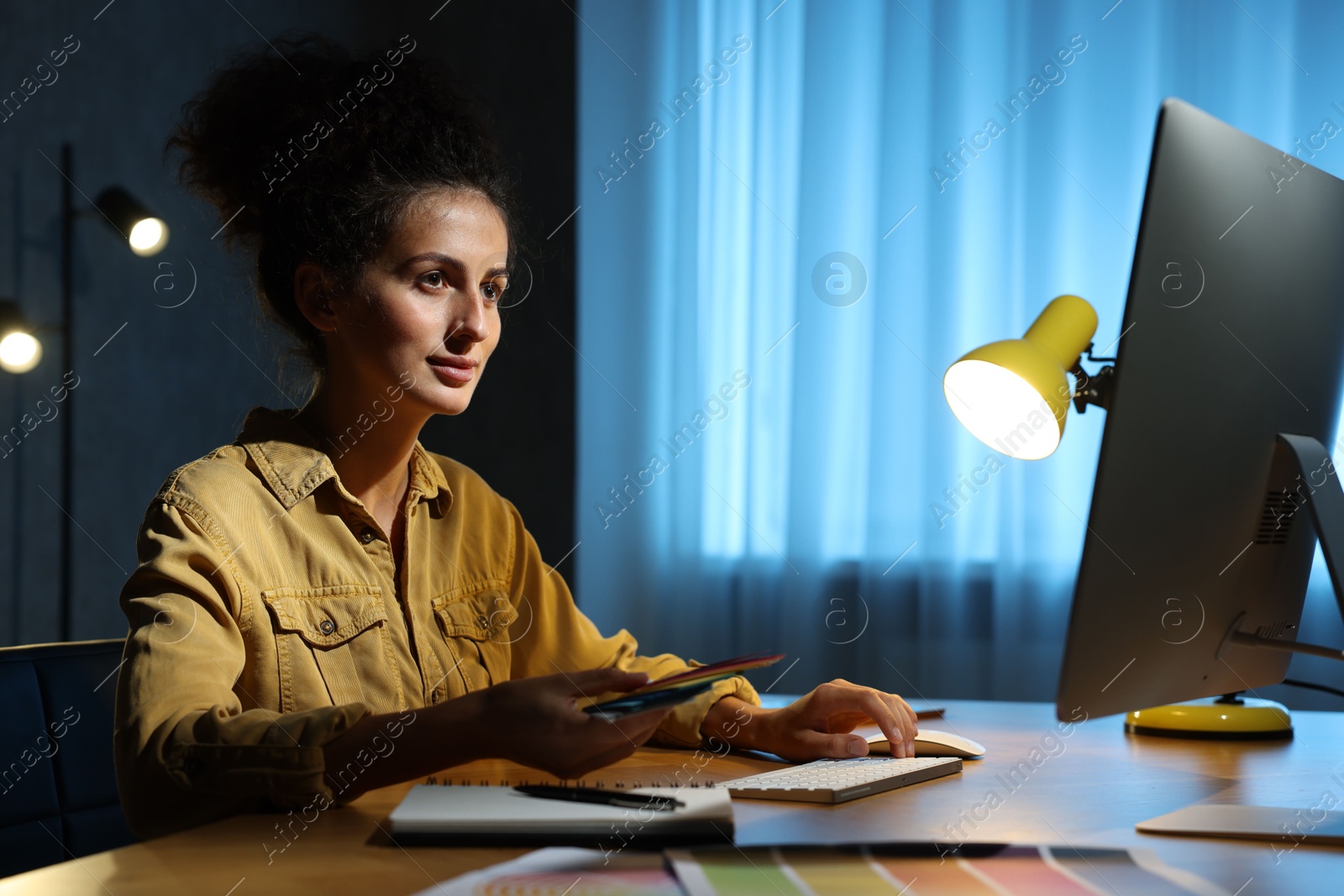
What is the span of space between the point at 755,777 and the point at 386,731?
0.96 feet

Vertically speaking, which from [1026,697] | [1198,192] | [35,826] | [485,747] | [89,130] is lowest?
[1026,697]

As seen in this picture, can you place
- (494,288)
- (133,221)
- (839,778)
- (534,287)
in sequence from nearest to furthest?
(839,778), (494,288), (133,221), (534,287)

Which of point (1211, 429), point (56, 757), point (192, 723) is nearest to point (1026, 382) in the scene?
point (1211, 429)

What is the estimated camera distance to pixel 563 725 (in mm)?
685

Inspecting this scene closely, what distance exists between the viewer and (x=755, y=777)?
86cm

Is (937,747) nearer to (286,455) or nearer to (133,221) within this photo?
(286,455)

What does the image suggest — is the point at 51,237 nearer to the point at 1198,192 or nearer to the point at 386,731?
the point at 386,731

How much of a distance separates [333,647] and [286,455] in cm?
19

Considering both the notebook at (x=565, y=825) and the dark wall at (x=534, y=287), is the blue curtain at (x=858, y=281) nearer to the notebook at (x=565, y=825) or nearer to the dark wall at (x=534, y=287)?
the dark wall at (x=534, y=287)

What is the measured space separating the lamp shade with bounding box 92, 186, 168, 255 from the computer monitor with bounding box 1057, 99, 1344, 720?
2.18 meters

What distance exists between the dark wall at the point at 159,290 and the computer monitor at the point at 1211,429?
1732 millimetres

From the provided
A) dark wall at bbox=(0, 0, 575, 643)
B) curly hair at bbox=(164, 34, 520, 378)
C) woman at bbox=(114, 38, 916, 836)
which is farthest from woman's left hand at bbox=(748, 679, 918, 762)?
dark wall at bbox=(0, 0, 575, 643)

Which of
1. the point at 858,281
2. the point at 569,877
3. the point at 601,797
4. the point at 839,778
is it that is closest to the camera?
the point at 569,877

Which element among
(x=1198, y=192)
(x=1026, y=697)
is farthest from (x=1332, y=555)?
(x=1026, y=697)
